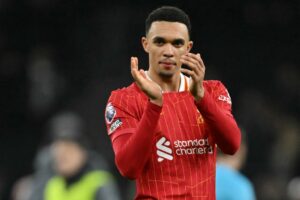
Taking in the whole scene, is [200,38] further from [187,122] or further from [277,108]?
[187,122]

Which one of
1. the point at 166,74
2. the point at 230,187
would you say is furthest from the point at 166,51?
the point at 230,187

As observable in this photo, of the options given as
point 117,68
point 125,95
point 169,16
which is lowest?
point 125,95

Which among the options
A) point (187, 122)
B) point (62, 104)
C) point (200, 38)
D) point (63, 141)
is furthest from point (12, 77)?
point (187, 122)

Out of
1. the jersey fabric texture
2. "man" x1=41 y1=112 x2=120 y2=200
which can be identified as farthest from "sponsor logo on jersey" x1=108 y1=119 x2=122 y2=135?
"man" x1=41 y1=112 x2=120 y2=200

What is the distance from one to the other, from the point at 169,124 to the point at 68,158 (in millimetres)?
2476

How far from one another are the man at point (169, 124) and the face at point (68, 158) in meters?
2.28

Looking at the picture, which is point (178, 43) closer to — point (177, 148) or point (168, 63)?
point (168, 63)

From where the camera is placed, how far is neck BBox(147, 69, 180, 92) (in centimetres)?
502

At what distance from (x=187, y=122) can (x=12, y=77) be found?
33.7ft

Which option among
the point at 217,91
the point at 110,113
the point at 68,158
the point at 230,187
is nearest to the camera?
the point at 110,113

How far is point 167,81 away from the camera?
5043 millimetres

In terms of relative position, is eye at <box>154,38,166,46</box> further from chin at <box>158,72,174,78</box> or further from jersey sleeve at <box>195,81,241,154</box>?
jersey sleeve at <box>195,81,241,154</box>

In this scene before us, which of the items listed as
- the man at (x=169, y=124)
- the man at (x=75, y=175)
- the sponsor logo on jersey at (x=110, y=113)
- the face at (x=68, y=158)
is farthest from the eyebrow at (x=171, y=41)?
the face at (x=68, y=158)

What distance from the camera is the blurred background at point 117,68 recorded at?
527 inches
